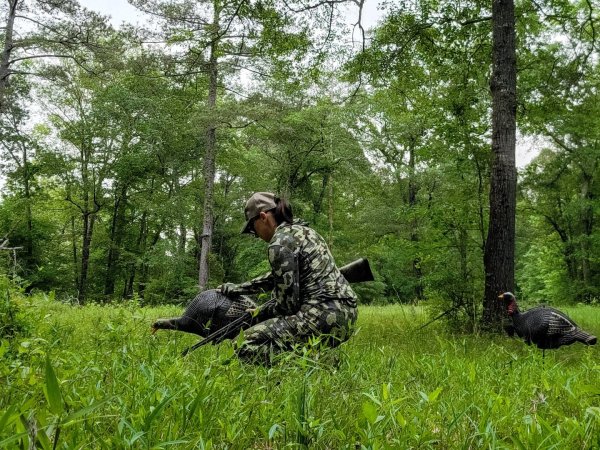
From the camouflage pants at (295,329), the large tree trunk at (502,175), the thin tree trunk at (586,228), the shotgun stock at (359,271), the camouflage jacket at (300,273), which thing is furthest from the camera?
the thin tree trunk at (586,228)

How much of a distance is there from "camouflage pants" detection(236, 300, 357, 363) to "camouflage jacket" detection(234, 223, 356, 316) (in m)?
0.08

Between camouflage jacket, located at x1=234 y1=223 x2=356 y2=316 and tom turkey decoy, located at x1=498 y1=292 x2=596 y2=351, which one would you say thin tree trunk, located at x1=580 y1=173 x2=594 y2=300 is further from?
camouflage jacket, located at x1=234 y1=223 x2=356 y2=316

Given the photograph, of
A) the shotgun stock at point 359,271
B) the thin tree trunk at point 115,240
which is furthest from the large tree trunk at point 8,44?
the shotgun stock at point 359,271

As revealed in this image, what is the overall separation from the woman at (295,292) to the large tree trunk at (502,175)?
5.46m

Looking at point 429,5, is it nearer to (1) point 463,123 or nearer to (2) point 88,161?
(1) point 463,123

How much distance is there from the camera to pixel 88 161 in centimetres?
2866

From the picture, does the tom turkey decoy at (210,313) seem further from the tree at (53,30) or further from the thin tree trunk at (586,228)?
the thin tree trunk at (586,228)

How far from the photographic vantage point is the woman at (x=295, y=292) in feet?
12.0

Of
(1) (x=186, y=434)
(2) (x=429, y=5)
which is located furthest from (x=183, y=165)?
(1) (x=186, y=434)

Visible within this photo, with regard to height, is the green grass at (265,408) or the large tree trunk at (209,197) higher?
the large tree trunk at (209,197)

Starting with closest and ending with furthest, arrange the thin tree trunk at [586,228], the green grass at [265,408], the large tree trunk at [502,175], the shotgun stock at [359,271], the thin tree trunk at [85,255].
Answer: the green grass at [265,408], the shotgun stock at [359,271], the large tree trunk at [502,175], the thin tree trunk at [586,228], the thin tree trunk at [85,255]

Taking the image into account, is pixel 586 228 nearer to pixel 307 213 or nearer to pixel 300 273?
pixel 307 213

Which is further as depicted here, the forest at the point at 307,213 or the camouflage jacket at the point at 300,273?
the camouflage jacket at the point at 300,273

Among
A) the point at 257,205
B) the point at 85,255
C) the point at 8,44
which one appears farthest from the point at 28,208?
the point at 257,205
